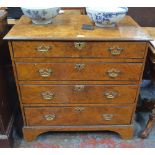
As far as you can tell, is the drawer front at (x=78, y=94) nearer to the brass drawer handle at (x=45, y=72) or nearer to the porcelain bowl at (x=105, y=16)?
the brass drawer handle at (x=45, y=72)

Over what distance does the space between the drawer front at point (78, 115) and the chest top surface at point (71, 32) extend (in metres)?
0.54

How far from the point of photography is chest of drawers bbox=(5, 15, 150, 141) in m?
1.29

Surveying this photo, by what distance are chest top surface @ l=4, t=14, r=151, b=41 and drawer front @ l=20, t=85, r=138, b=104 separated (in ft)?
1.16

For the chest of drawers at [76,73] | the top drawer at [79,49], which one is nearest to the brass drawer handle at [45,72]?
the chest of drawers at [76,73]

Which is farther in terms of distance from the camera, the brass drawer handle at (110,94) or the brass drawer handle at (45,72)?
the brass drawer handle at (110,94)

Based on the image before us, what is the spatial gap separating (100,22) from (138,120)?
1.00 m

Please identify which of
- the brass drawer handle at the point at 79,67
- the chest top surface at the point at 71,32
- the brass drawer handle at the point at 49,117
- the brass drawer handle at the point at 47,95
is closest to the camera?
the chest top surface at the point at 71,32

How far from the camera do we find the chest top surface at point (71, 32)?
1255mm

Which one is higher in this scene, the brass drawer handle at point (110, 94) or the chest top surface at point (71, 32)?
the chest top surface at point (71, 32)

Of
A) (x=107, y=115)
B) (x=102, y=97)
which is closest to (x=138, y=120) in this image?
(x=107, y=115)

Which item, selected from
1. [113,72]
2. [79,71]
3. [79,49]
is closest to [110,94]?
[113,72]

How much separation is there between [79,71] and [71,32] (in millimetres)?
252

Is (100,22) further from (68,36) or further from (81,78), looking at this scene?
(81,78)
